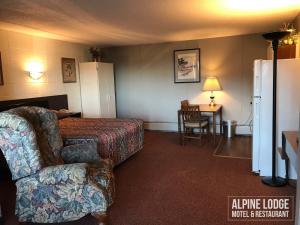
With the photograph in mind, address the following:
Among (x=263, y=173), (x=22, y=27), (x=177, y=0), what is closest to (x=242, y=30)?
(x=177, y=0)

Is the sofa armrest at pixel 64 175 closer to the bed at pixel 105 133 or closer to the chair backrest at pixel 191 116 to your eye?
the bed at pixel 105 133

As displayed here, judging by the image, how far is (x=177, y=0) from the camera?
9.70 ft

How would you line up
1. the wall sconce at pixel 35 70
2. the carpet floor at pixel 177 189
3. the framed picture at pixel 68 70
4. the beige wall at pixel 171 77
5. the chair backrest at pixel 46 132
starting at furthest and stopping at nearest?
the beige wall at pixel 171 77 → the framed picture at pixel 68 70 → the wall sconce at pixel 35 70 → the chair backrest at pixel 46 132 → the carpet floor at pixel 177 189

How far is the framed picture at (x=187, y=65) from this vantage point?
6078mm

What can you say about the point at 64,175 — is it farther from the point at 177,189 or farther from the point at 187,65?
the point at 187,65

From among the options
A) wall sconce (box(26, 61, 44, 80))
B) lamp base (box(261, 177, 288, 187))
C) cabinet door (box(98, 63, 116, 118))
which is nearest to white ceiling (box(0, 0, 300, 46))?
wall sconce (box(26, 61, 44, 80))

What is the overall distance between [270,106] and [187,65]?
3063 mm

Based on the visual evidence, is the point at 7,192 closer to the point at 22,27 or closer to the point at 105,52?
the point at 22,27

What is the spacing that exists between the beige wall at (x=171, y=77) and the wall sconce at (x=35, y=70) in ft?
7.70

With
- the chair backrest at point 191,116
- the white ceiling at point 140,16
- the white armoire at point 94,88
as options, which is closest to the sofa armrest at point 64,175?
the white ceiling at point 140,16

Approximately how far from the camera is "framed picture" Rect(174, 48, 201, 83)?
19.9 feet

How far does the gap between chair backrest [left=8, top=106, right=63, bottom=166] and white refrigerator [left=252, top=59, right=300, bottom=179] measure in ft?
8.41

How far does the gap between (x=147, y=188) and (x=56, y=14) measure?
8.46ft

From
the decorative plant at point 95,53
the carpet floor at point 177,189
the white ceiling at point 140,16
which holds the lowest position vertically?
the carpet floor at point 177,189
